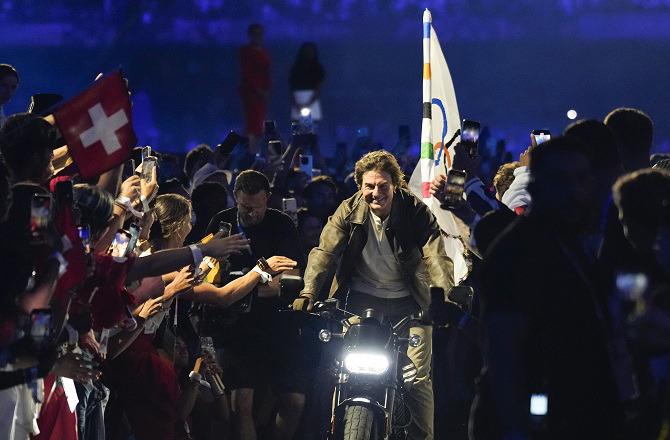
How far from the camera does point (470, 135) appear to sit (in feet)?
22.2

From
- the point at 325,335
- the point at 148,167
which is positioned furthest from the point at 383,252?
the point at 148,167

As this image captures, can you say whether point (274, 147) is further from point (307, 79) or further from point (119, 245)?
point (119, 245)

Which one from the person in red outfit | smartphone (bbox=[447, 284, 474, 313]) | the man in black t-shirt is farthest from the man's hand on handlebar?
the person in red outfit

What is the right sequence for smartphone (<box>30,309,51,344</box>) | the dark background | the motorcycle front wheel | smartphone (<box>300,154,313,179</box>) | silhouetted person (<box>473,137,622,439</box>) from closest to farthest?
silhouetted person (<box>473,137,622,439</box>) → smartphone (<box>30,309,51,344</box>) → the motorcycle front wheel → smartphone (<box>300,154,313,179</box>) → the dark background

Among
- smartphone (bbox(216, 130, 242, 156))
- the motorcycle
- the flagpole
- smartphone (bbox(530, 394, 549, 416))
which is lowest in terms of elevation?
smartphone (bbox(530, 394, 549, 416))

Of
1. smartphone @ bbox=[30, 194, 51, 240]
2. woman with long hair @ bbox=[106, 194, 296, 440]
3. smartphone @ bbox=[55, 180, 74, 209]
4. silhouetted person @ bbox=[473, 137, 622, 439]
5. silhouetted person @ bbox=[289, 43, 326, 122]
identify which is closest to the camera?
silhouetted person @ bbox=[473, 137, 622, 439]

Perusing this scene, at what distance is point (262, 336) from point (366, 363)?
56.3 inches

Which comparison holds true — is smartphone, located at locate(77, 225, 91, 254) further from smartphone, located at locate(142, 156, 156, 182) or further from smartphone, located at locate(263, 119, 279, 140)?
smartphone, located at locate(263, 119, 279, 140)

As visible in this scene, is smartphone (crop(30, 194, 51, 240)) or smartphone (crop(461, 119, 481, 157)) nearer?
smartphone (crop(30, 194, 51, 240))

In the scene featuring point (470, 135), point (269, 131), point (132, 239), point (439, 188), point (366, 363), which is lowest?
point (366, 363)

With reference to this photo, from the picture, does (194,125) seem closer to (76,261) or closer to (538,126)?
(538,126)

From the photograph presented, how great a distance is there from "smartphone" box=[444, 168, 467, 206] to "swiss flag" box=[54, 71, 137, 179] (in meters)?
1.63

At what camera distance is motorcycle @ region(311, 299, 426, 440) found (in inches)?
320

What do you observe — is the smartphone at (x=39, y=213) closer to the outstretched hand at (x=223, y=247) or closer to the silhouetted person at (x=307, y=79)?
the outstretched hand at (x=223, y=247)
